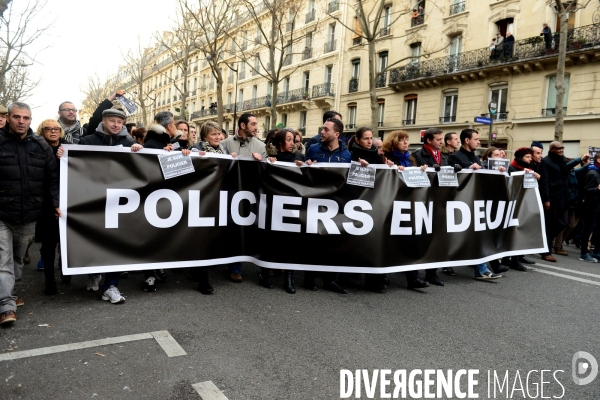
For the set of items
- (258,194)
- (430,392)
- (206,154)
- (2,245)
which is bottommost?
(430,392)

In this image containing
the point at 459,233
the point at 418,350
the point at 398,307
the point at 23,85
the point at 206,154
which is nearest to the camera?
the point at 418,350

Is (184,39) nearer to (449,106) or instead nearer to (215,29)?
(215,29)

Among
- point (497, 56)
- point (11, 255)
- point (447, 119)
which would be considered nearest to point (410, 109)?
point (447, 119)

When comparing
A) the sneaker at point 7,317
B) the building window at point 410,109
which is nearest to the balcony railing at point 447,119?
the building window at point 410,109

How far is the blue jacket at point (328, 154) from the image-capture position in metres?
5.61

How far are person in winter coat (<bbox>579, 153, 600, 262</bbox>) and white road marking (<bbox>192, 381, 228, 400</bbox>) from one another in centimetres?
753

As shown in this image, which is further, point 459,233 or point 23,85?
point 23,85

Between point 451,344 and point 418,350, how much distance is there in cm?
35

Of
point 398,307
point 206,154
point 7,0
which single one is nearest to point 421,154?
point 398,307

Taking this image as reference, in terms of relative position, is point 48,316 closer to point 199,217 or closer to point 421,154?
point 199,217

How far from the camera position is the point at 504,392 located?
3119 mm

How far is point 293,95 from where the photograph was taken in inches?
1598

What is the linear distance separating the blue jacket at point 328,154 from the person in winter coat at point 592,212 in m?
5.24

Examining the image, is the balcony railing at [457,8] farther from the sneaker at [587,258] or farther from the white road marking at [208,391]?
the white road marking at [208,391]
